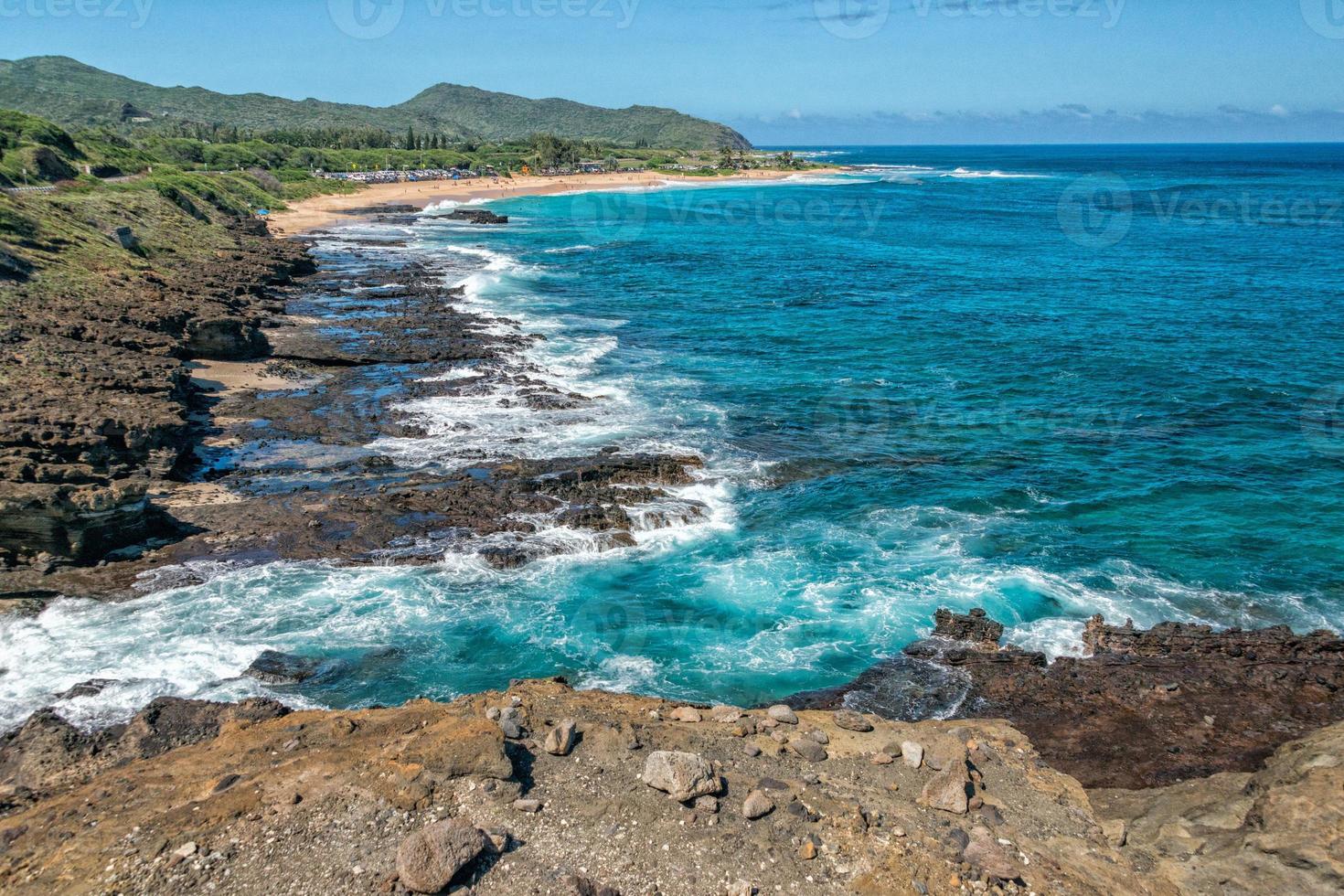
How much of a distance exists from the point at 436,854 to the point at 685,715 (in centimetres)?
580

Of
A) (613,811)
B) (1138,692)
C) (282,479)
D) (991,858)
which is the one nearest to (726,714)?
(613,811)

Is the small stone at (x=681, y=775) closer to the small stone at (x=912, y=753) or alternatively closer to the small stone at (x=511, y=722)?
the small stone at (x=511, y=722)

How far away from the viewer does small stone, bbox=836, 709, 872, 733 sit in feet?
50.0

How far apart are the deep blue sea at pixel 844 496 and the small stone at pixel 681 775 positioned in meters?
4.91

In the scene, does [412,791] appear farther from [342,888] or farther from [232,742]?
[232,742]

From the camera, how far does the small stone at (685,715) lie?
49.9 feet

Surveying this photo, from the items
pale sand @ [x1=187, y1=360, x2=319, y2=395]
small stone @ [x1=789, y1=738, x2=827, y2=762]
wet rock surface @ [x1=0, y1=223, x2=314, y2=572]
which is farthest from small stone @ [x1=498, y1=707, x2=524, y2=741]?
pale sand @ [x1=187, y1=360, x2=319, y2=395]

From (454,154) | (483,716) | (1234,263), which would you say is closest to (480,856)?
(483,716)

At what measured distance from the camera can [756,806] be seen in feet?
40.2

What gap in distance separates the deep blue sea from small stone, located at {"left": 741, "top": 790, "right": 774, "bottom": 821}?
531 centimetres

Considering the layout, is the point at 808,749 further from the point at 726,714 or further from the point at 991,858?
the point at 991,858

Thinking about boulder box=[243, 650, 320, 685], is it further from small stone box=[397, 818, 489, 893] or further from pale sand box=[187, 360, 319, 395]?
pale sand box=[187, 360, 319, 395]

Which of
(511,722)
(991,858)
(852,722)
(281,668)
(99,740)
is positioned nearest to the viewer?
(991,858)

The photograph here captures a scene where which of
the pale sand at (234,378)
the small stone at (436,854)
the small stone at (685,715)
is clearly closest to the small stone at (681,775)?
the small stone at (685,715)
